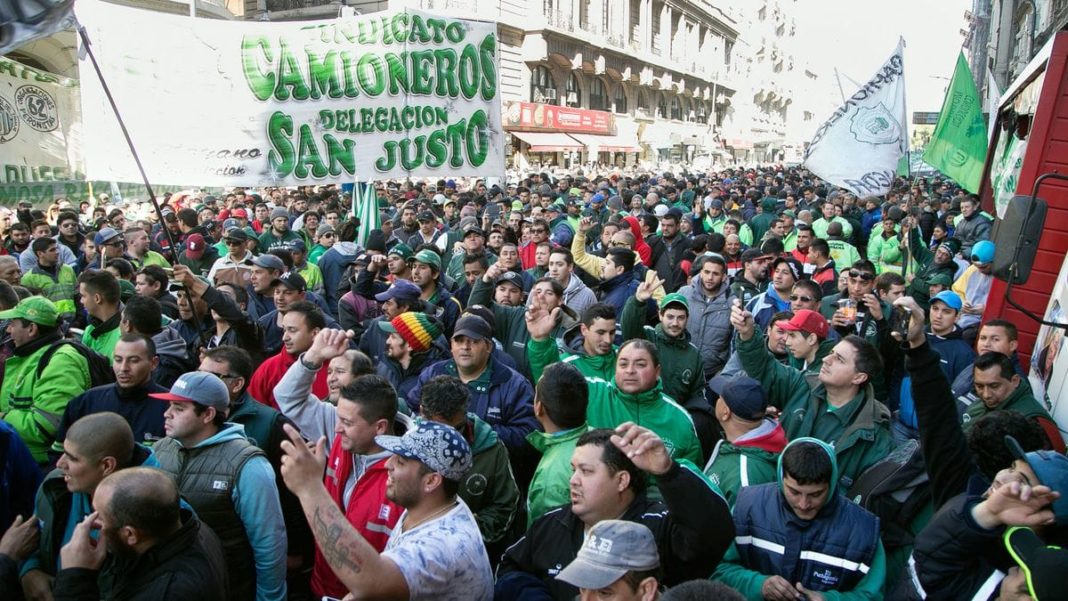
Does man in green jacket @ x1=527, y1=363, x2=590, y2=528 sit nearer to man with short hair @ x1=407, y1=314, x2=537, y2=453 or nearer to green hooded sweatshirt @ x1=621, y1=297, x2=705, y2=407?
man with short hair @ x1=407, y1=314, x2=537, y2=453

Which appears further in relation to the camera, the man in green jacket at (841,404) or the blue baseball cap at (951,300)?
the blue baseball cap at (951,300)

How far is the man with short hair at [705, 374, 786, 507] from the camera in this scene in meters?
3.66

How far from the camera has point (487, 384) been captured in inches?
180

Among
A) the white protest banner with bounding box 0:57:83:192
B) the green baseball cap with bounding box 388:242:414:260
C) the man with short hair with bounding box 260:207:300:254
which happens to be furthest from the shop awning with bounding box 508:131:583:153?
the green baseball cap with bounding box 388:242:414:260

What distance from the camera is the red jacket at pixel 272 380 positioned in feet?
16.0

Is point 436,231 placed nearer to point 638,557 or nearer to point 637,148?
point 638,557

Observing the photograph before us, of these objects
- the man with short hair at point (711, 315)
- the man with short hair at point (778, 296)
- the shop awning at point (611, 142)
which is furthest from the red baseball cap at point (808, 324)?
the shop awning at point (611, 142)

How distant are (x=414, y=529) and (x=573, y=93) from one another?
146ft

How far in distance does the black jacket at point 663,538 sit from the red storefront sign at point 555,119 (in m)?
32.7

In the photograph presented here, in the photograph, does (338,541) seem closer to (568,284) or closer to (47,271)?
(568,284)

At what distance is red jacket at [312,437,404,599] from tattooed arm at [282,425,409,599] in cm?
69

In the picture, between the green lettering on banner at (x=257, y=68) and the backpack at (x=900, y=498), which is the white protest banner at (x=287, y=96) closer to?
the green lettering on banner at (x=257, y=68)

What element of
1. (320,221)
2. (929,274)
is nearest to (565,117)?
(320,221)

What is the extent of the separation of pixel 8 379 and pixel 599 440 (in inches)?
137
